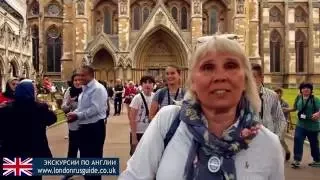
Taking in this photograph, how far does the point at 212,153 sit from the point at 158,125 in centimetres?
30

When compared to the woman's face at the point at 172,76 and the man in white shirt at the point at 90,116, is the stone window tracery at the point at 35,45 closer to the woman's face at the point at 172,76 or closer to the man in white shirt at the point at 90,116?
the man in white shirt at the point at 90,116

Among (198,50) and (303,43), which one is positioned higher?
(303,43)

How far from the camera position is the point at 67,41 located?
4397cm

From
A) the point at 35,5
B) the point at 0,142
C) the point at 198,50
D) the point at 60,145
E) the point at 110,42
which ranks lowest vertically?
the point at 60,145

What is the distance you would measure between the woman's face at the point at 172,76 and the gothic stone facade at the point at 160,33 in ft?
107

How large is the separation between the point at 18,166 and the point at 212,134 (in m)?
4.21

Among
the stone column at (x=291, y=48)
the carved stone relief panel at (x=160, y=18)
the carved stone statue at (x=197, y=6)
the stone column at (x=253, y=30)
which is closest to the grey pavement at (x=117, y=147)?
the carved stone relief panel at (x=160, y=18)

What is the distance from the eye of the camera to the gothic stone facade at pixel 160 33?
42938 millimetres

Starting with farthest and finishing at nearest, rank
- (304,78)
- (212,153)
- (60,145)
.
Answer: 1. (304,78)
2. (60,145)
3. (212,153)

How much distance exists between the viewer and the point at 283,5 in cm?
4972

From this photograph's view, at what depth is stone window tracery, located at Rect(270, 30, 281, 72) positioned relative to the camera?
48750mm

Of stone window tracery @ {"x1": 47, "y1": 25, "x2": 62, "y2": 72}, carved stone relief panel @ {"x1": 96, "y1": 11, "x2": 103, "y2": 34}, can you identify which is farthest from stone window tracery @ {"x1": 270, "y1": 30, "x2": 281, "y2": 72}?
stone window tracery @ {"x1": 47, "y1": 25, "x2": 62, "y2": 72}

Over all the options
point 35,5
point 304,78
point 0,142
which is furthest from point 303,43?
point 0,142

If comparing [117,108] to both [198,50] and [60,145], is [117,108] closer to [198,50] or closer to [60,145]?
[60,145]
